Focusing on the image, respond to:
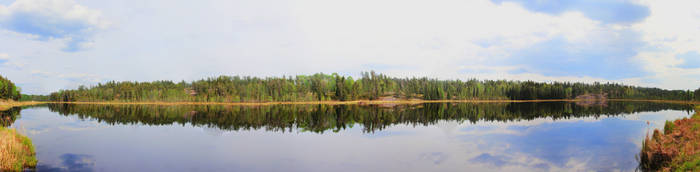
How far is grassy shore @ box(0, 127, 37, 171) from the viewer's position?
11.2 meters

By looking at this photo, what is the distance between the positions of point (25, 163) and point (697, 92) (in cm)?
9500

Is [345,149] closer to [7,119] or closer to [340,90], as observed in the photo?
[7,119]

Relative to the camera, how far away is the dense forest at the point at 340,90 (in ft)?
219

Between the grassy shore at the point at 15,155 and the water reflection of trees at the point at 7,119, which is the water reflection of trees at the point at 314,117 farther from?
the grassy shore at the point at 15,155

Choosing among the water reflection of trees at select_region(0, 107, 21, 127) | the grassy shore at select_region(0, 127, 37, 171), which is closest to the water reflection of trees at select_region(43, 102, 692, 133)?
the water reflection of trees at select_region(0, 107, 21, 127)

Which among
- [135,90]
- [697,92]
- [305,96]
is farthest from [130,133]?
[697,92]

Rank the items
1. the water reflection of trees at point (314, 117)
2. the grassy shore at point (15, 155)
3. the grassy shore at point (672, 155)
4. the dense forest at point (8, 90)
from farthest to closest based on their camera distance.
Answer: the dense forest at point (8, 90) < the water reflection of trees at point (314, 117) < the grassy shore at point (15, 155) < the grassy shore at point (672, 155)

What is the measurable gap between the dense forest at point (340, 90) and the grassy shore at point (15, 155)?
167 feet

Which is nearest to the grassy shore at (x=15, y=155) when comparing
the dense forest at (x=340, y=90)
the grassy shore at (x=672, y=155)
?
the grassy shore at (x=672, y=155)

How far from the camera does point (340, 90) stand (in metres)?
72.0

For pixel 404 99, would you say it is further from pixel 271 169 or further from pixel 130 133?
pixel 271 169

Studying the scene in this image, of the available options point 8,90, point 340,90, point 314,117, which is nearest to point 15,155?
point 314,117

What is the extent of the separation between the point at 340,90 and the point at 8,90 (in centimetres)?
6322

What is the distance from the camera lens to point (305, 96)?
225 ft
